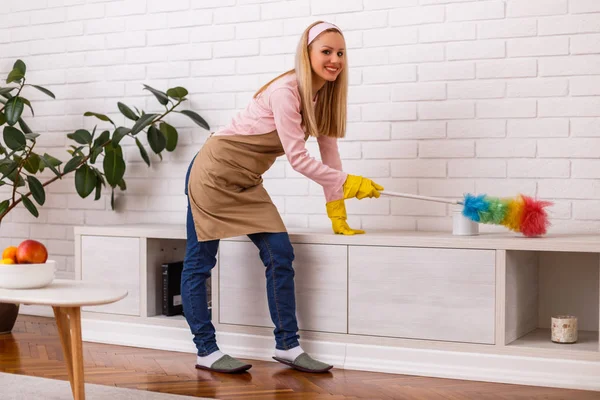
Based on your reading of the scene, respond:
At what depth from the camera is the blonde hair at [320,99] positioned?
10.3 feet

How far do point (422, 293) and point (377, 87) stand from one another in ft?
3.31

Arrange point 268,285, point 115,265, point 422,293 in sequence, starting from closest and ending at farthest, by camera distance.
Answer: point 422,293 < point 268,285 < point 115,265

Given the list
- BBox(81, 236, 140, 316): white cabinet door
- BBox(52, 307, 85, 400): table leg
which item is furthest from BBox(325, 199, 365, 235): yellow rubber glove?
BBox(52, 307, 85, 400): table leg

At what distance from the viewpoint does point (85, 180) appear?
404cm

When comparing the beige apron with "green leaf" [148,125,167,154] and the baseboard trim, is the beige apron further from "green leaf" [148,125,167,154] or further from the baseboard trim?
"green leaf" [148,125,167,154]

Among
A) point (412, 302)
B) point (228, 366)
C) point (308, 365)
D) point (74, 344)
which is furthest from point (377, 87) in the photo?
point (74, 344)

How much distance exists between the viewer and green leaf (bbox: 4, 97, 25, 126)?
3906 mm

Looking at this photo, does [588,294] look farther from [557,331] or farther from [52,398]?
[52,398]

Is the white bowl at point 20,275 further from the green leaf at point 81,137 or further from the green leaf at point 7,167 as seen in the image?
the green leaf at point 81,137

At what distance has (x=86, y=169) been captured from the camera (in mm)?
4066

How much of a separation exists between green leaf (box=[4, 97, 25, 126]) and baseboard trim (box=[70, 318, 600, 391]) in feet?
3.52

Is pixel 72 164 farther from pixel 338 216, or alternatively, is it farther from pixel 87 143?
pixel 338 216

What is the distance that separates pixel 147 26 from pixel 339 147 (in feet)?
4.11

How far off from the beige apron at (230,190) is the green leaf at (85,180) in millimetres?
956
